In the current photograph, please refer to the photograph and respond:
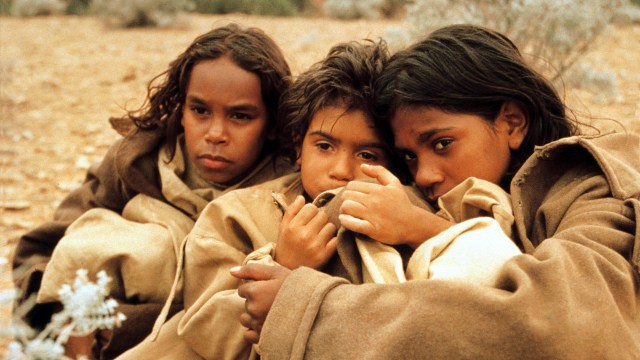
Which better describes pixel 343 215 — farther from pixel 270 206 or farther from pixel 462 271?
pixel 270 206

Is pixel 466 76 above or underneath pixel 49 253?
above

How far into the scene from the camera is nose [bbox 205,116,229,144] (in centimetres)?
285

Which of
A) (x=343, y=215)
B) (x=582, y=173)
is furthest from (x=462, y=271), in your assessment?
(x=582, y=173)

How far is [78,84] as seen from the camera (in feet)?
23.7

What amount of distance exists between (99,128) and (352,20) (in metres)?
7.85

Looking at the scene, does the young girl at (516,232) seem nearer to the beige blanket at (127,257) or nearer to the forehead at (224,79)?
the forehead at (224,79)

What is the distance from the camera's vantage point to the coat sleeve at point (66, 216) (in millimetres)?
3029

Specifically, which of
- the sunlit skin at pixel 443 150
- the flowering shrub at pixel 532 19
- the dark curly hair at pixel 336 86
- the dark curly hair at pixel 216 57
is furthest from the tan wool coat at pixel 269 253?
the flowering shrub at pixel 532 19

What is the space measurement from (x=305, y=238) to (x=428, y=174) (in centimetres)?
52

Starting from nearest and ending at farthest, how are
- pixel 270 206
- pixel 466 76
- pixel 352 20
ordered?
pixel 466 76 → pixel 270 206 → pixel 352 20

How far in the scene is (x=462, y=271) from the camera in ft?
5.81

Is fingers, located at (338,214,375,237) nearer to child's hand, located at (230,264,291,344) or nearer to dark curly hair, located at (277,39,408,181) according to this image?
child's hand, located at (230,264,291,344)

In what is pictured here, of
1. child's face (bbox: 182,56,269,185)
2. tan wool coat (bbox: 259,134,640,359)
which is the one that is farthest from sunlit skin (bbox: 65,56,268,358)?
tan wool coat (bbox: 259,134,640,359)

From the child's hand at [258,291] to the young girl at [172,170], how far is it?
82 cm
